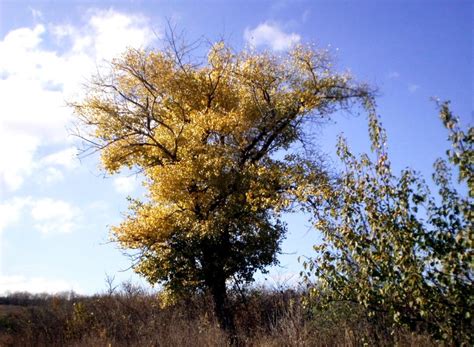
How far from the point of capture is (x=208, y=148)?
19.4m

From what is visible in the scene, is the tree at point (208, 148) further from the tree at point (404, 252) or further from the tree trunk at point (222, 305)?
the tree at point (404, 252)

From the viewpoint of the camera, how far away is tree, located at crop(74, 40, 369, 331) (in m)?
19.0

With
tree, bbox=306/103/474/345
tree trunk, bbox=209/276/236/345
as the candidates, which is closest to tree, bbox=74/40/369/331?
tree trunk, bbox=209/276/236/345

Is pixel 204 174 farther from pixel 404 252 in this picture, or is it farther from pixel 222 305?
pixel 404 252

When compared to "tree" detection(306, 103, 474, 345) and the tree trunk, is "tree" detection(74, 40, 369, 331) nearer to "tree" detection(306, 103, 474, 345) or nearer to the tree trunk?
the tree trunk

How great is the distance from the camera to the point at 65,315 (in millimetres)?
22906

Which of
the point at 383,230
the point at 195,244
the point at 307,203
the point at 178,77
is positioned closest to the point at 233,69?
the point at 178,77

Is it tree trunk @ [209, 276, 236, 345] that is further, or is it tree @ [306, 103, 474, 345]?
tree trunk @ [209, 276, 236, 345]

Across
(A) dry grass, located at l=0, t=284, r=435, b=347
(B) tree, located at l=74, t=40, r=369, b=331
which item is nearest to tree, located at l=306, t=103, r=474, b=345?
(A) dry grass, located at l=0, t=284, r=435, b=347

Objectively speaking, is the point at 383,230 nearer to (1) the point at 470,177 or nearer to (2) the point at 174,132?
(1) the point at 470,177

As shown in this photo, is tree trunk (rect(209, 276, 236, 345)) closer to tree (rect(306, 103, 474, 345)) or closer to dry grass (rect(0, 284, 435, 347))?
dry grass (rect(0, 284, 435, 347))

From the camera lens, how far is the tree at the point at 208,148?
62.4ft

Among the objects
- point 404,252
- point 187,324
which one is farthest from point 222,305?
point 404,252

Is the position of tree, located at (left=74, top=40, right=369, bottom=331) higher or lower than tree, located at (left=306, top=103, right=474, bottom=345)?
higher
